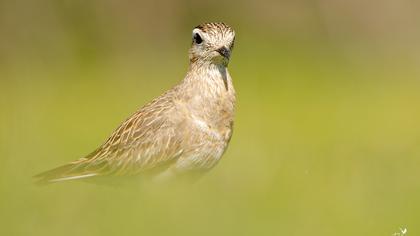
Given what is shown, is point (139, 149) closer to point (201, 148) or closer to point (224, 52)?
point (201, 148)

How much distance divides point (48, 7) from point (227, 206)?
1423 centimetres

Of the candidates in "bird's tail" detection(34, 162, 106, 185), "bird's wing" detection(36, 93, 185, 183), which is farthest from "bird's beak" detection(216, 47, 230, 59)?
"bird's tail" detection(34, 162, 106, 185)

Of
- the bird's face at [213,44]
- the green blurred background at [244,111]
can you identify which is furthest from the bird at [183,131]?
the green blurred background at [244,111]

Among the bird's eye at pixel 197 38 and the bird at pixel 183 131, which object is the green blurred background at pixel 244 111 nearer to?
the bird at pixel 183 131

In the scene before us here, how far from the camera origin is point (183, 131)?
28.7 feet

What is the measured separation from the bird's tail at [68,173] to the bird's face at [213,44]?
48.4 inches

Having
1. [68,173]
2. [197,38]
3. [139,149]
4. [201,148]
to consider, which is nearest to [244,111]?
[197,38]

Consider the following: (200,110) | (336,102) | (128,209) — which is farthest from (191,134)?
(336,102)

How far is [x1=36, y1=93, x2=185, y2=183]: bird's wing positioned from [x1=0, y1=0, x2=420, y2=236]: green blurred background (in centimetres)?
16

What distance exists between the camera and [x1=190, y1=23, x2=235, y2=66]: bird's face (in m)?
9.21

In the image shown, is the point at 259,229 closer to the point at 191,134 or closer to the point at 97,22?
the point at 191,134

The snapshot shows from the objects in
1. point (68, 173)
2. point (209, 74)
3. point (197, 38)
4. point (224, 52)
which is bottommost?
point (68, 173)

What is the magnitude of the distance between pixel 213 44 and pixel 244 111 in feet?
25.5

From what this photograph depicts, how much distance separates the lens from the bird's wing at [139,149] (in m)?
8.79
